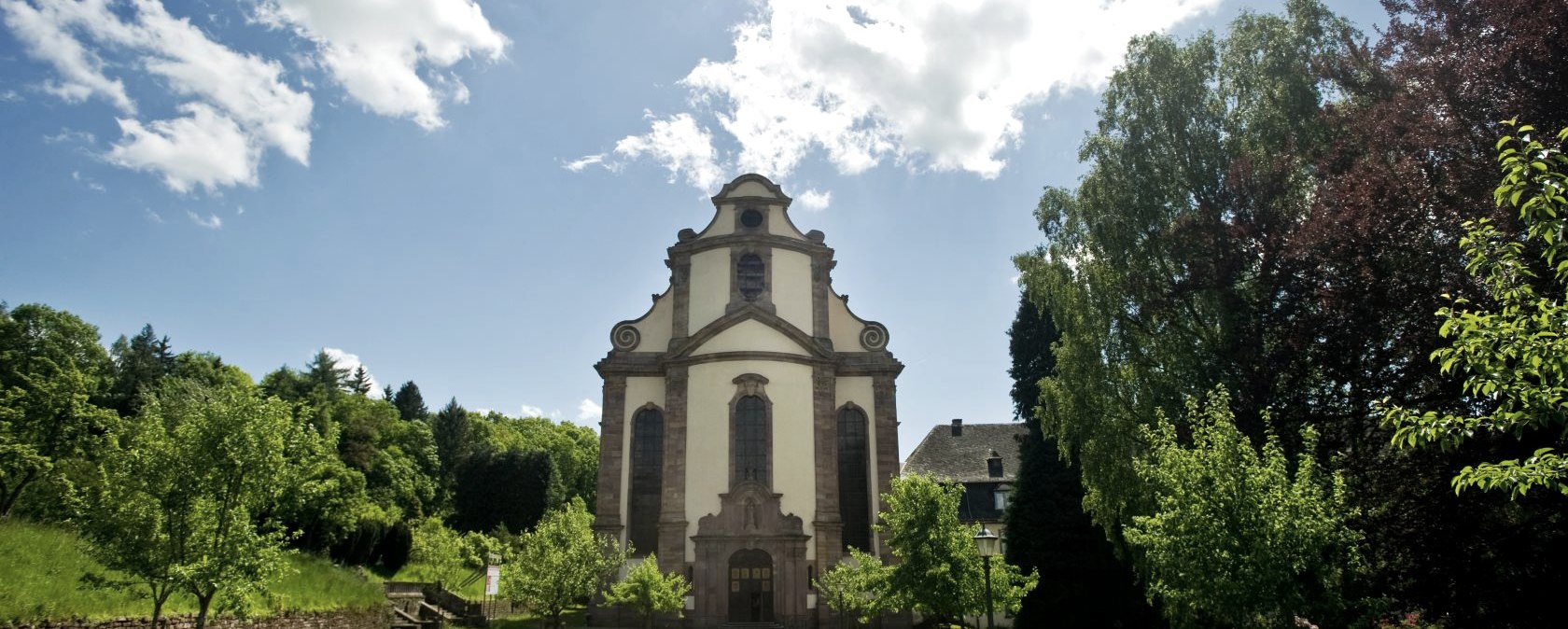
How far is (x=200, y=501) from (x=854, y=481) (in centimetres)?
2340

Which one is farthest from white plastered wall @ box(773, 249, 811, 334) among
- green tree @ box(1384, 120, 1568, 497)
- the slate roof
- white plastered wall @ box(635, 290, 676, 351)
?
green tree @ box(1384, 120, 1568, 497)

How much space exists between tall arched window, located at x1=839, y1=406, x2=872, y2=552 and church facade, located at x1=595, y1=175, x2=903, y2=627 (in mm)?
50

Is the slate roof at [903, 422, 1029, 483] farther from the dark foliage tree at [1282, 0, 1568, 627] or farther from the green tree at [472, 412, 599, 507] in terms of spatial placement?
the green tree at [472, 412, 599, 507]

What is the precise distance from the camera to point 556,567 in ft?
88.8

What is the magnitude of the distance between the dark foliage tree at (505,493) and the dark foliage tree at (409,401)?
21.1m

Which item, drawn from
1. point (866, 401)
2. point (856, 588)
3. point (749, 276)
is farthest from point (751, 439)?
point (856, 588)

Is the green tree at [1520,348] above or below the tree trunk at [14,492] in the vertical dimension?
below

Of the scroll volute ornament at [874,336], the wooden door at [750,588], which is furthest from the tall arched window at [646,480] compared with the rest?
the scroll volute ornament at [874,336]

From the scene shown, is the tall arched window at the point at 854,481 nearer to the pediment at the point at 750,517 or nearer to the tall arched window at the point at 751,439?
the pediment at the point at 750,517

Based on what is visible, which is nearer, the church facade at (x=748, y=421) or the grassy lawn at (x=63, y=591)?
the grassy lawn at (x=63, y=591)

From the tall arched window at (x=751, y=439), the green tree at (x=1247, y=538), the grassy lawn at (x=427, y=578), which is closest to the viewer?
the green tree at (x=1247, y=538)

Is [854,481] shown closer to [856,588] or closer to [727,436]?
[727,436]

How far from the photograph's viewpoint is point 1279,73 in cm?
2167

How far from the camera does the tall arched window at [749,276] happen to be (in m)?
37.4
